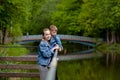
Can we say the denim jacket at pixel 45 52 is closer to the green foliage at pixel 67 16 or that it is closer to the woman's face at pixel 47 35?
the woman's face at pixel 47 35

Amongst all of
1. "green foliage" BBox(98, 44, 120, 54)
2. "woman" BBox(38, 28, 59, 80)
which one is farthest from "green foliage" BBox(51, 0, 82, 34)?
"woman" BBox(38, 28, 59, 80)

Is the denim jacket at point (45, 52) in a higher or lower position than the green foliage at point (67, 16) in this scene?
lower

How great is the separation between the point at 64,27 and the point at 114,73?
43.5 metres

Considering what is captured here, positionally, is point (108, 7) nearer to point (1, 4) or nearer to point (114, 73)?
point (1, 4)

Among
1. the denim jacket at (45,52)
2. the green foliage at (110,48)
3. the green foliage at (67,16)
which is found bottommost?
the green foliage at (110,48)

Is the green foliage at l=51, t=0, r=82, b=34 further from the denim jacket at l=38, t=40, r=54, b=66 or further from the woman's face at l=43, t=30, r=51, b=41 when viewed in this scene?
the woman's face at l=43, t=30, r=51, b=41

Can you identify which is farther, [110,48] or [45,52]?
[110,48]

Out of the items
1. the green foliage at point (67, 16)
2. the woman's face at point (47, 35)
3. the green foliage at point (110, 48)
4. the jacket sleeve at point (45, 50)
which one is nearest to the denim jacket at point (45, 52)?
the jacket sleeve at point (45, 50)

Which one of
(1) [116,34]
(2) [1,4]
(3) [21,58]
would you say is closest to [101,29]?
(1) [116,34]

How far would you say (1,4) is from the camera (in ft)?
122

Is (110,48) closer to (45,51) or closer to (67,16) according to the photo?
(67,16)

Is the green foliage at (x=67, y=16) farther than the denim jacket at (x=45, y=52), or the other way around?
the green foliage at (x=67, y=16)

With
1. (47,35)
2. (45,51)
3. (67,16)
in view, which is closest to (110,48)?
(67,16)

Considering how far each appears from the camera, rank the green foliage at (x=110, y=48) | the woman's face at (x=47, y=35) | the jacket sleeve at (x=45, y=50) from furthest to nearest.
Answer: the green foliage at (x=110, y=48) → the jacket sleeve at (x=45, y=50) → the woman's face at (x=47, y=35)
